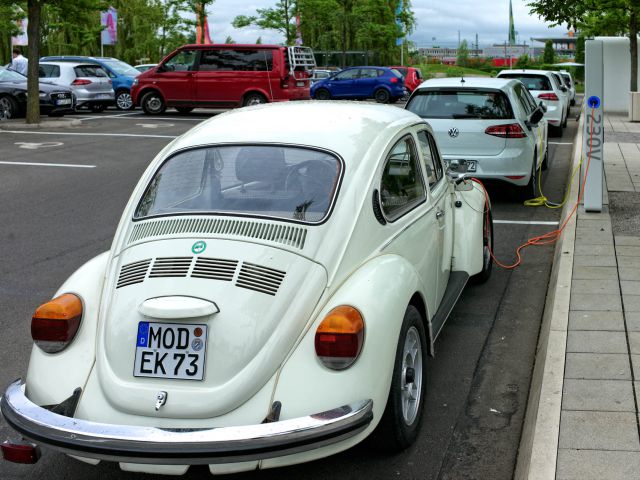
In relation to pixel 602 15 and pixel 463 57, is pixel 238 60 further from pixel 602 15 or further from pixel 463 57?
pixel 463 57

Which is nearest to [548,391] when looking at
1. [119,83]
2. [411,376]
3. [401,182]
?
[411,376]

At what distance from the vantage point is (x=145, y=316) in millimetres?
3953

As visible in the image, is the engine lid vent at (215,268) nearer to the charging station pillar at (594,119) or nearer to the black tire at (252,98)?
the charging station pillar at (594,119)

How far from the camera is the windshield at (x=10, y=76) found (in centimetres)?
2372

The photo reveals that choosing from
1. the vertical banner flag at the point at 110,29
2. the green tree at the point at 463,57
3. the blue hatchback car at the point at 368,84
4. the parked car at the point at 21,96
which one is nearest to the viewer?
the parked car at the point at 21,96

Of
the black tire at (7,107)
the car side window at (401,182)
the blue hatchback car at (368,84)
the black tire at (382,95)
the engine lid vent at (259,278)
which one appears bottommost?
the engine lid vent at (259,278)

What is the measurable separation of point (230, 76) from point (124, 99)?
5.18 meters

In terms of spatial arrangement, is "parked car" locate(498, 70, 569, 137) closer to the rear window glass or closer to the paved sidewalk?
the rear window glass

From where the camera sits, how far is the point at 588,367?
16.4 ft

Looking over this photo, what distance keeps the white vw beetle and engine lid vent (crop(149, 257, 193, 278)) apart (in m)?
0.01

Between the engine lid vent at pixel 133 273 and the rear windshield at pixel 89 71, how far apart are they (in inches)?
944

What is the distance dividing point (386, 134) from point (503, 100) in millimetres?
6326

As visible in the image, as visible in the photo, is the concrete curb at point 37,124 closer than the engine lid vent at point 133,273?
No

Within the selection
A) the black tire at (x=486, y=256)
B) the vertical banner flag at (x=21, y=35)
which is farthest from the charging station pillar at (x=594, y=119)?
the vertical banner flag at (x=21, y=35)
